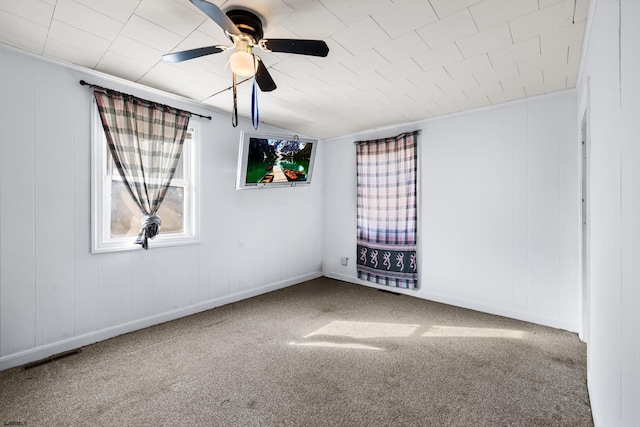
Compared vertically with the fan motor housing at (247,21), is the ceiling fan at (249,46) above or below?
below

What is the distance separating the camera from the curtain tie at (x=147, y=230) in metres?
2.80

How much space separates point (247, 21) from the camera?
1739 mm

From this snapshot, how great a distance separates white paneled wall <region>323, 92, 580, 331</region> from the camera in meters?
2.87

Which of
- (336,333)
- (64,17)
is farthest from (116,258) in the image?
(336,333)

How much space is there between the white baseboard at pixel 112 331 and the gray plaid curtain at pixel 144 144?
0.78m

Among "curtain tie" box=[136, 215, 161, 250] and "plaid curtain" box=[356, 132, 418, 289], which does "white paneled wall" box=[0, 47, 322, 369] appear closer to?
"curtain tie" box=[136, 215, 161, 250]

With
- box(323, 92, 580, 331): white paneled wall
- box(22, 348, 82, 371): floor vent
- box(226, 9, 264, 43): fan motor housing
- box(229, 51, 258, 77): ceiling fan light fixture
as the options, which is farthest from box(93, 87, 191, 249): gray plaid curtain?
box(323, 92, 580, 331): white paneled wall

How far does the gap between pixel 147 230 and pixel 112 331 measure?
3.16 feet

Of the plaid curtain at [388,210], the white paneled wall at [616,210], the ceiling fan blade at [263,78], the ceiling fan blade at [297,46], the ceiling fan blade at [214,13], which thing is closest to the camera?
the white paneled wall at [616,210]

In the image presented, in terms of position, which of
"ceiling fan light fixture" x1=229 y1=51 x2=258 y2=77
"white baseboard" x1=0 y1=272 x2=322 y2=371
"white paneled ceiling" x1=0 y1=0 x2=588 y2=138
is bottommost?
"white baseboard" x1=0 y1=272 x2=322 y2=371

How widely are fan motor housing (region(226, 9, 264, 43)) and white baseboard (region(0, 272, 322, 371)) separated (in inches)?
108

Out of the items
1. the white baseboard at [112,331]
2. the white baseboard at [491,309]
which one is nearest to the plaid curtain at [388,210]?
the white baseboard at [491,309]

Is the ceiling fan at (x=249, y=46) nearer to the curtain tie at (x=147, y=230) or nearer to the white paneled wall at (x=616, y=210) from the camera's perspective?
the white paneled wall at (x=616, y=210)

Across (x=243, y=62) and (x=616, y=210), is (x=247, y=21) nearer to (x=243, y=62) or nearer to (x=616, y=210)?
(x=243, y=62)
